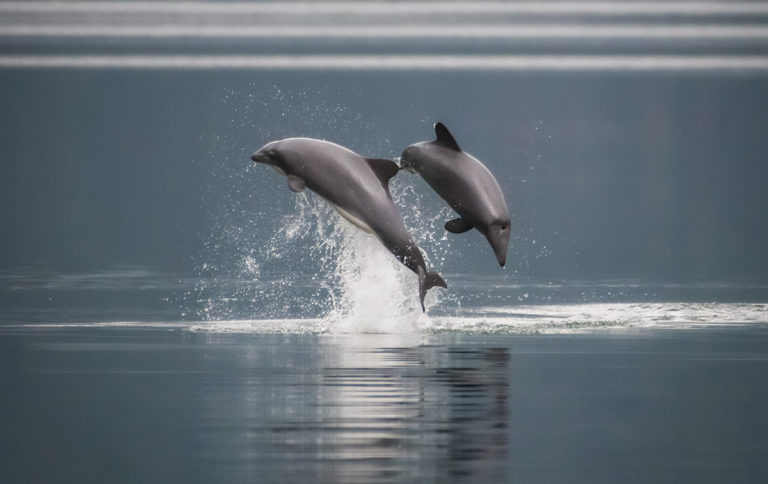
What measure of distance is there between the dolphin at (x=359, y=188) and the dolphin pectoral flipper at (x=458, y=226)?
20.8 inches

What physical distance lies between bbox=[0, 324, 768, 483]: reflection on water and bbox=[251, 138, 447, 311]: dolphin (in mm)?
930

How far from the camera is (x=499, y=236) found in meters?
13.1

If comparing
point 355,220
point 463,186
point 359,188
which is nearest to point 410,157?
point 359,188

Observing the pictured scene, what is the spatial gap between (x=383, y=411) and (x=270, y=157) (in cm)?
659

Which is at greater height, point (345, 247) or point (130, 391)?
point (345, 247)

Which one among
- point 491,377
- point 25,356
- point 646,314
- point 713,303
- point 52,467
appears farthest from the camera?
point 713,303

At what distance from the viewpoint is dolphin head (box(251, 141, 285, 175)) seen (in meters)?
14.7

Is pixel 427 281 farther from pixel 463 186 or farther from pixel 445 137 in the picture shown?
pixel 445 137

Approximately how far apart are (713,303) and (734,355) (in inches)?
271

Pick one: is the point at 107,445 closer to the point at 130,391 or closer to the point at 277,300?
the point at 130,391

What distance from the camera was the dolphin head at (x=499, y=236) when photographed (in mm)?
→ 13094

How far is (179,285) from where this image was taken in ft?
77.5

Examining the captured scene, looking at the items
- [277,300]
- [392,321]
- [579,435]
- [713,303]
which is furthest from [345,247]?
[579,435]

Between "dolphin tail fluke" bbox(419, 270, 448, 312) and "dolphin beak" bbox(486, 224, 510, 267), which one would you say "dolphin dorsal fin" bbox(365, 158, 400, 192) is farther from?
"dolphin beak" bbox(486, 224, 510, 267)
